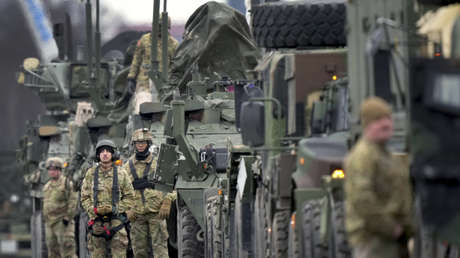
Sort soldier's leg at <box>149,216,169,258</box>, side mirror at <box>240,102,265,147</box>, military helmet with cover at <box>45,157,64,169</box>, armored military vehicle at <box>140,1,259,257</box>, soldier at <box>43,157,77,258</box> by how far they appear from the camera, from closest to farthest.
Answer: side mirror at <box>240,102,265,147</box> < armored military vehicle at <box>140,1,259,257</box> < soldier's leg at <box>149,216,169,258</box> < military helmet with cover at <box>45,157,64,169</box> < soldier at <box>43,157,77,258</box>

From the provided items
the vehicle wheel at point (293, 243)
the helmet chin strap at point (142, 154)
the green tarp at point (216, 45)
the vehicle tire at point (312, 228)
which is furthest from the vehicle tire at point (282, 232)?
the green tarp at point (216, 45)

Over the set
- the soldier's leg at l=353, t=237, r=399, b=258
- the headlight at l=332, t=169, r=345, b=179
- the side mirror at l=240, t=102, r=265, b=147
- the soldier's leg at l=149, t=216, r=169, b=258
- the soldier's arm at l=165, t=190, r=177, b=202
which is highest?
the side mirror at l=240, t=102, r=265, b=147

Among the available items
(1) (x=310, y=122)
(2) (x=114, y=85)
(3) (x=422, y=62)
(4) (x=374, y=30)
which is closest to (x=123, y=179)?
(1) (x=310, y=122)

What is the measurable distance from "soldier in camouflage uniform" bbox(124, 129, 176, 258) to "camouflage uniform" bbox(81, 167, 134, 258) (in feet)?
5.67

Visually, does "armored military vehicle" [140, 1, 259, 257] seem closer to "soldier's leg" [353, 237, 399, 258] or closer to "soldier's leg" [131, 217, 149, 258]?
"soldier's leg" [131, 217, 149, 258]

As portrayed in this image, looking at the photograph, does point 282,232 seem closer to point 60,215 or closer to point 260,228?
point 260,228

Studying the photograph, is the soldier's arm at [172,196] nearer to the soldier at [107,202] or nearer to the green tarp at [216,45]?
the soldier at [107,202]

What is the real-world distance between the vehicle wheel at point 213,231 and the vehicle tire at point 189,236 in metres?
0.98

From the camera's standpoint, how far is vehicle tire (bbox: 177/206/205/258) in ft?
71.6

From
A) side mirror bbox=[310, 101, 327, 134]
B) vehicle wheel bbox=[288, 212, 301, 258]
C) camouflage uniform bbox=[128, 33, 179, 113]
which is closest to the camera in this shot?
vehicle wheel bbox=[288, 212, 301, 258]

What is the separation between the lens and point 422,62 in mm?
9391

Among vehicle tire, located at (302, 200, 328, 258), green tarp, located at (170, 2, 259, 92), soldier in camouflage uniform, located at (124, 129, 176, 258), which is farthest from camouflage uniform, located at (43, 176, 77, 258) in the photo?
vehicle tire, located at (302, 200, 328, 258)

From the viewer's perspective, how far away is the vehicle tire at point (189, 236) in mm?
21812

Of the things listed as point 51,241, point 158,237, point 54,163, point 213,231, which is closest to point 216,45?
point 54,163
